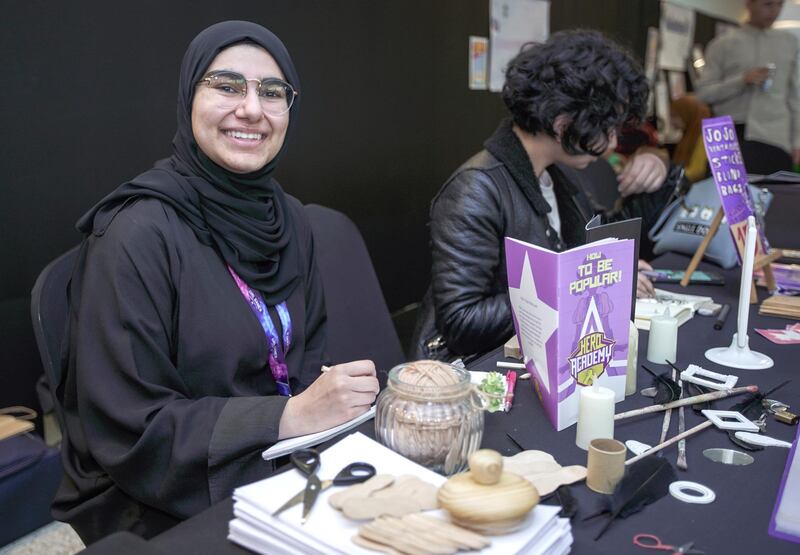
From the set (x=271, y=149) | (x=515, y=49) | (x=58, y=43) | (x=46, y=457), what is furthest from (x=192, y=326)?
(x=515, y=49)

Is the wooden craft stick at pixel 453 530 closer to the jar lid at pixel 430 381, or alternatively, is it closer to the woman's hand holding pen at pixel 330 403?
the jar lid at pixel 430 381

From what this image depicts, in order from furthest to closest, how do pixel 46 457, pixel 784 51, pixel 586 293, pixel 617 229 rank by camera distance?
pixel 784 51 → pixel 46 457 → pixel 617 229 → pixel 586 293

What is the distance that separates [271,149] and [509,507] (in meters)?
1.02

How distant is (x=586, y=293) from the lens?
3.43 ft

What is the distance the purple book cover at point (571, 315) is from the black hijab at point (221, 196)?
565mm

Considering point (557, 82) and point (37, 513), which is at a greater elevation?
point (557, 82)

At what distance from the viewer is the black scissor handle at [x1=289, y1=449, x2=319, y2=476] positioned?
822 mm

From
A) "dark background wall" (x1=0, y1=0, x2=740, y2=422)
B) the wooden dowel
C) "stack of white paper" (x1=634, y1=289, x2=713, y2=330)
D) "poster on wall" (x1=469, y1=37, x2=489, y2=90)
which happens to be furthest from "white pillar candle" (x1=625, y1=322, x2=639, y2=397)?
"poster on wall" (x1=469, y1=37, x2=489, y2=90)

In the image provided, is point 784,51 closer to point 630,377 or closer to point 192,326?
point 630,377

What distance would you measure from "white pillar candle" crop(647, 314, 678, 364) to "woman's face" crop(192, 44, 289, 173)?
0.87 m

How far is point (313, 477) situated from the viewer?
799 mm

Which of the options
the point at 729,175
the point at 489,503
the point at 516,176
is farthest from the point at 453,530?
the point at 729,175

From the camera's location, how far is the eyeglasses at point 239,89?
1403 mm

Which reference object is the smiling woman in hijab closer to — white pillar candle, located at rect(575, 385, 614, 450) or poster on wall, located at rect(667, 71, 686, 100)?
white pillar candle, located at rect(575, 385, 614, 450)
